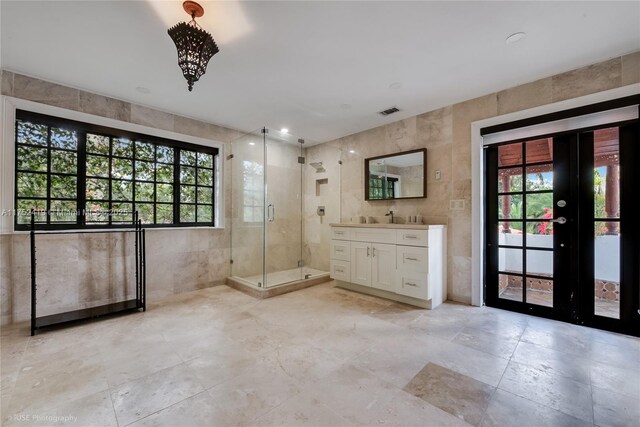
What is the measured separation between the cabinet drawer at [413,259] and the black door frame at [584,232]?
1062mm

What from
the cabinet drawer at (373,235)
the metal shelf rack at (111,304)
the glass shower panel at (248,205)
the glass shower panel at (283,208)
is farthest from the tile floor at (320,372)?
Result: the glass shower panel at (283,208)

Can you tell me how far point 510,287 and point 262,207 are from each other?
3379mm

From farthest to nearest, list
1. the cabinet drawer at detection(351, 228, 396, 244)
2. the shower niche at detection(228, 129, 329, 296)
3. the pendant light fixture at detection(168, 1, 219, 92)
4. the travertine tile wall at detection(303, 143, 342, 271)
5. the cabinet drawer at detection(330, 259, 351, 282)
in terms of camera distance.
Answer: the travertine tile wall at detection(303, 143, 342, 271) < the shower niche at detection(228, 129, 329, 296) < the cabinet drawer at detection(330, 259, 351, 282) < the cabinet drawer at detection(351, 228, 396, 244) < the pendant light fixture at detection(168, 1, 219, 92)

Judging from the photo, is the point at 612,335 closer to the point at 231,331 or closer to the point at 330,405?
the point at 330,405

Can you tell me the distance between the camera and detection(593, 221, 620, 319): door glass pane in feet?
7.81

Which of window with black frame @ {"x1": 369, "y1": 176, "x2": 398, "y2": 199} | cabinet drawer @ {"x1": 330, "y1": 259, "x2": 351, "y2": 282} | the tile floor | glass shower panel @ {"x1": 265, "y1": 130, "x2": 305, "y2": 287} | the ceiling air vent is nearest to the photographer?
the tile floor

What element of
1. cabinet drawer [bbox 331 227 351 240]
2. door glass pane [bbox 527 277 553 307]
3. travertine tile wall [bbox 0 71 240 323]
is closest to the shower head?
cabinet drawer [bbox 331 227 351 240]

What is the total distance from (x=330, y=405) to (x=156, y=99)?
3.62 m

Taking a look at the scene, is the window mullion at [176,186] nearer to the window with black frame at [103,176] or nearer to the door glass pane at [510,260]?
the window with black frame at [103,176]

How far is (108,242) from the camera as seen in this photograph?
3.06 m

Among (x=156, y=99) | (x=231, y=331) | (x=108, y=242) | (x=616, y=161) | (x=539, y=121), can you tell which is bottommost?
(x=231, y=331)

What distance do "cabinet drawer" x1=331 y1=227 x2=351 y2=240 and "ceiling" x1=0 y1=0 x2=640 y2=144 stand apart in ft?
5.61

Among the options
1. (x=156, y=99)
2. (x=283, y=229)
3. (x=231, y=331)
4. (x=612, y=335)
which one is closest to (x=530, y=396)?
(x=612, y=335)

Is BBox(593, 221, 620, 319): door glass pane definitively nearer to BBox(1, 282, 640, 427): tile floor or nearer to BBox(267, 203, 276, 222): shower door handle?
BBox(1, 282, 640, 427): tile floor
